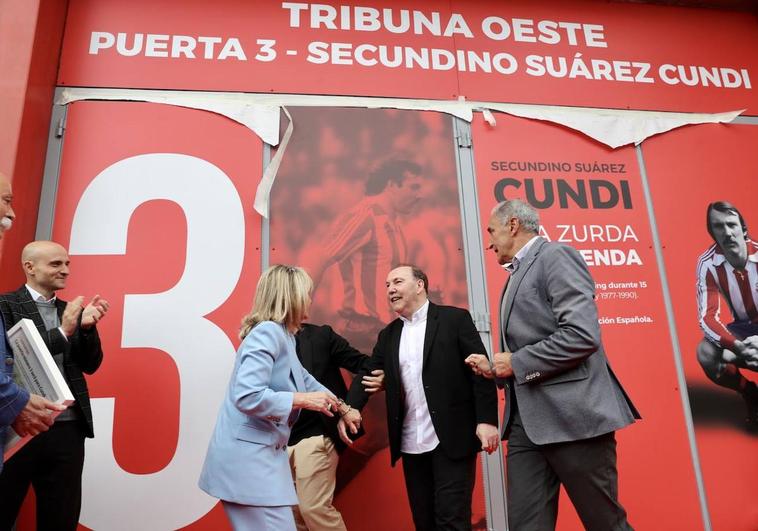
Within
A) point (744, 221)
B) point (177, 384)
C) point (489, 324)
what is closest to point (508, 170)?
point (489, 324)

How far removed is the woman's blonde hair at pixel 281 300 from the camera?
7.16ft

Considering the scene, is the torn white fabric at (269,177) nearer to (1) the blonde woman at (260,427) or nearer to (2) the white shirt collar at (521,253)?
(1) the blonde woman at (260,427)

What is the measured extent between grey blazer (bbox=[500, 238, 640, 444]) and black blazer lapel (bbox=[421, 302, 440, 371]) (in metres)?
0.55

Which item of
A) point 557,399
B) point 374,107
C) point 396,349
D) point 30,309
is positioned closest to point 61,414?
point 30,309

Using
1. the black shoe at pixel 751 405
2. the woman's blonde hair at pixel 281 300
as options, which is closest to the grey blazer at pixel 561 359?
the woman's blonde hair at pixel 281 300

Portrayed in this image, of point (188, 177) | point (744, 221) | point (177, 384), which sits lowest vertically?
point (177, 384)

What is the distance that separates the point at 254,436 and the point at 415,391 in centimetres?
101

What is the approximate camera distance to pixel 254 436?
1975mm

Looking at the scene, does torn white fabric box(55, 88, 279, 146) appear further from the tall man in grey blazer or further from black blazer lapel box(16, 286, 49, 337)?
the tall man in grey blazer

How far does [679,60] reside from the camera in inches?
179

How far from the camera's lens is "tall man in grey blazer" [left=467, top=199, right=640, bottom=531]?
210 cm

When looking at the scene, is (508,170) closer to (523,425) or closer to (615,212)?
(615,212)

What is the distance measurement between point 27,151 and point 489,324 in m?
2.87

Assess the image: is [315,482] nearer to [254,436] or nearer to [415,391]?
[415,391]
